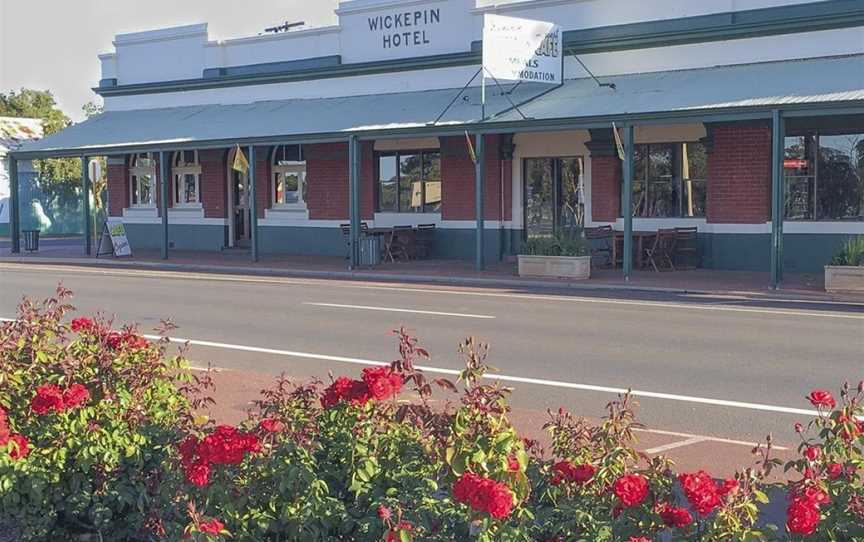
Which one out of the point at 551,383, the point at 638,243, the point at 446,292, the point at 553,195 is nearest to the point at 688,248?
the point at 638,243

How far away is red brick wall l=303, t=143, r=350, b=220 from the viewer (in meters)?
29.8

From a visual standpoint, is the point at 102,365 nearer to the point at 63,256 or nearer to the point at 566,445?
the point at 566,445

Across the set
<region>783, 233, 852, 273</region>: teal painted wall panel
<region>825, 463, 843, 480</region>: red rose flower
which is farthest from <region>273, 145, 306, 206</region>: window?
<region>825, 463, 843, 480</region>: red rose flower

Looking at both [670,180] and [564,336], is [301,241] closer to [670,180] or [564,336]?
[670,180]

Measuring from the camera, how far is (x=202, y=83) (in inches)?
1309

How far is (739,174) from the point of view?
22875mm

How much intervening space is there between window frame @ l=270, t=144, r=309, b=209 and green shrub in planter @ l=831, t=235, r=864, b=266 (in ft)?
53.0

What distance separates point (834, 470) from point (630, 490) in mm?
787

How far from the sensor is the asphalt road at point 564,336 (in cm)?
963

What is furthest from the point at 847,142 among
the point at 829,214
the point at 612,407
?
the point at 612,407

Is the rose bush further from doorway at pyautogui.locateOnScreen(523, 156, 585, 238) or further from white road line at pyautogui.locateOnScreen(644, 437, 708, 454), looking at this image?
doorway at pyautogui.locateOnScreen(523, 156, 585, 238)

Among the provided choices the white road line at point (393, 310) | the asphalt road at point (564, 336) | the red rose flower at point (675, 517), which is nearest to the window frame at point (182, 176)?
the asphalt road at point (564, 336)

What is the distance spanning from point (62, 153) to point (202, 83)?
482 cm

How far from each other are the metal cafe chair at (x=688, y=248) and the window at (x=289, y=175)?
1184 cm
